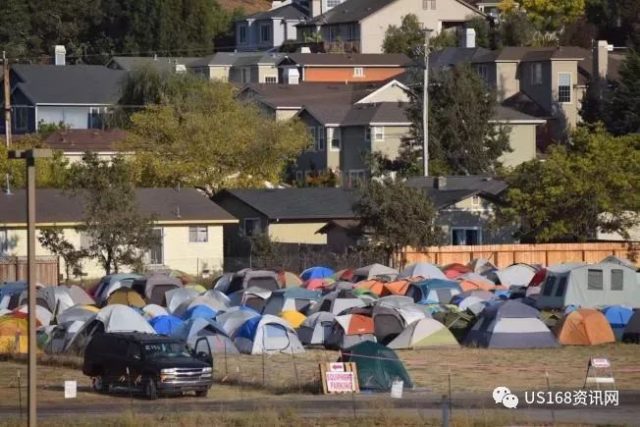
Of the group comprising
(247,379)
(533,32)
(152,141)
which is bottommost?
(247,379)

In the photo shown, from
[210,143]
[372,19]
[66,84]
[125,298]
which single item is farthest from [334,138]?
[125,298]

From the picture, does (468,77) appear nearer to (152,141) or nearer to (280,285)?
(152,141)

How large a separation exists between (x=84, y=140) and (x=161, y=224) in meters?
17.8

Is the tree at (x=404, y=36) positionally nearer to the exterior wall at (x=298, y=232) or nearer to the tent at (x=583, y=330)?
the exterior wall at (x=298, y=232)

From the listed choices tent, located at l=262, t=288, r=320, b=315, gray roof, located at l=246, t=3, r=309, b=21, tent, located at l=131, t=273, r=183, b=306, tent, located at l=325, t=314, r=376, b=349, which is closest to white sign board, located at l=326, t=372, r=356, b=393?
tent, located at l=325, t=314, r=376, b=349

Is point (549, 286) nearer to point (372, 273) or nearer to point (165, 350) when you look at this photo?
point (372, 273)

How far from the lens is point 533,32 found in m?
112

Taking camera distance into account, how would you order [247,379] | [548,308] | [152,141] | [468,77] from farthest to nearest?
[468,77] → [152,141] → [548,308] → [247,379]

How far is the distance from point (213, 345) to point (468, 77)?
1772 inches

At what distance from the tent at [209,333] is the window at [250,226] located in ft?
81.5

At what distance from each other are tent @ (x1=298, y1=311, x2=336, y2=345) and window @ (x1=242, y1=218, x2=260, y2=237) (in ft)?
75.4

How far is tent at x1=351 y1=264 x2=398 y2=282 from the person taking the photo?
55812 millimetres

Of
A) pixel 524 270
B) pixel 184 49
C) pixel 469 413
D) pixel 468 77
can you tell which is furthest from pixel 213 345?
pixel 184 49

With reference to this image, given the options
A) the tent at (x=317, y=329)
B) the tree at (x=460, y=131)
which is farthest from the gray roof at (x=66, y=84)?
the tent at (x=317, y=329)
